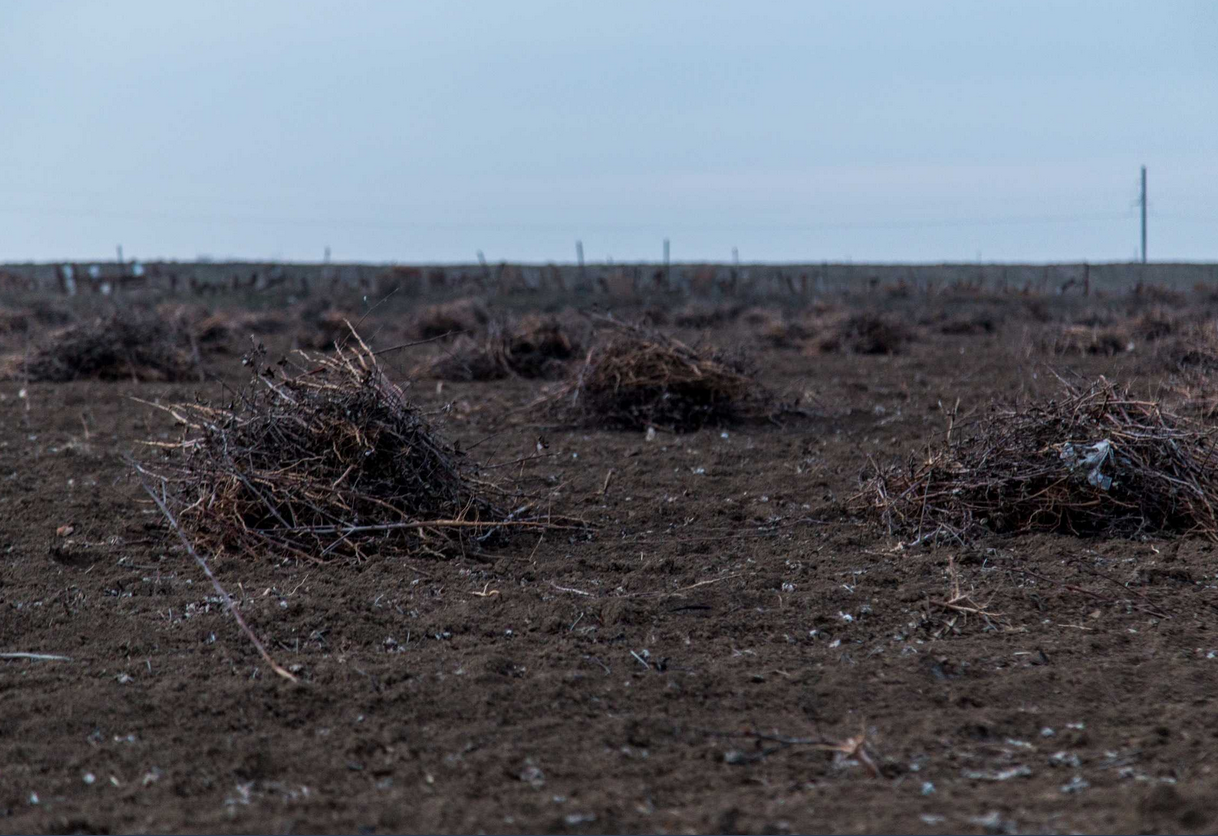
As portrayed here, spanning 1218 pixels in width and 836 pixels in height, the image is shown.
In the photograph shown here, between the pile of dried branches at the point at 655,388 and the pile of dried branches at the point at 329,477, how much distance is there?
8.70ft

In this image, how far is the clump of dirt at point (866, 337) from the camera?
13508 mm

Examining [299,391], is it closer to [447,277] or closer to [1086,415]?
[1086,415]

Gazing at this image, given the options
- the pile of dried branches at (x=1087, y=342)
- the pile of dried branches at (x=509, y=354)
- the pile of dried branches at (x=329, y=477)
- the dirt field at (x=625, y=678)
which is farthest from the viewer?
the pile of dried branches at (x=1087, y=342)

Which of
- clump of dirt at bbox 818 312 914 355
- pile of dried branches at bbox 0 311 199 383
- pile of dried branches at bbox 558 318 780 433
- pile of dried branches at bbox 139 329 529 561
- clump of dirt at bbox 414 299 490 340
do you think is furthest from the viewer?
clump of dirt at bbox 414 299 490 340

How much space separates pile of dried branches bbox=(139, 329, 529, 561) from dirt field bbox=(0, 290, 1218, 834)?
20 centimetres

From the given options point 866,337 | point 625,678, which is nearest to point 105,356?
point 866,337

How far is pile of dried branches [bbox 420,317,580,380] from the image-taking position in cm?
1080

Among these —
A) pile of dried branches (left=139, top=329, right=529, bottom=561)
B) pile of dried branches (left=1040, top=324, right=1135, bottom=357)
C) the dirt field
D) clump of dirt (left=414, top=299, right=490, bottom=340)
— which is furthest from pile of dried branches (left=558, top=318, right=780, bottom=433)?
clump of dirt (left=414, top=299, right=490, bottom=340)

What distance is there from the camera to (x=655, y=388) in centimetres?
778

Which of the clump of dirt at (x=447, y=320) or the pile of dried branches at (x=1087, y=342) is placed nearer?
the pile of dried branches at (x=1087, y=342)

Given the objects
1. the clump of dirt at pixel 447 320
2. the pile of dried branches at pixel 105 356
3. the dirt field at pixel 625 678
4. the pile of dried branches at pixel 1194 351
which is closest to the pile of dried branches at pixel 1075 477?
the dirt field at pixel 625 678

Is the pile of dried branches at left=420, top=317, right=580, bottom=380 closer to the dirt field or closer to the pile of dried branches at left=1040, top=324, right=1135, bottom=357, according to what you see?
the dirt field

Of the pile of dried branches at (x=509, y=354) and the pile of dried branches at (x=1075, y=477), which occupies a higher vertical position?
the pile of dried branches at (x=509, y=354)

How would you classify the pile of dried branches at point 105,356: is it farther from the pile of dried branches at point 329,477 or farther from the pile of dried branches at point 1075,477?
the pile of dried branches at point 1075,477
